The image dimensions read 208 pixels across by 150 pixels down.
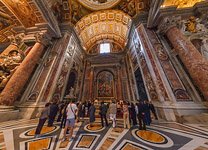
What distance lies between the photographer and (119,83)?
14336mm

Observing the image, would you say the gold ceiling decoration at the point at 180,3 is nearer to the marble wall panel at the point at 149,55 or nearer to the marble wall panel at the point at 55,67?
the marble wall panel at the point at 149,55

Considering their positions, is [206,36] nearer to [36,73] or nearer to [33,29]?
[36,73]

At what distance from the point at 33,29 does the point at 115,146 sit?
1085 cm

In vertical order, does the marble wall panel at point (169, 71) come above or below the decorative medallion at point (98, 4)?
below

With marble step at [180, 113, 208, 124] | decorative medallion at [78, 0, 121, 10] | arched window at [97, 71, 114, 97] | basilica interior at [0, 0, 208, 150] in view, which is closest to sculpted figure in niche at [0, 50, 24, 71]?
basilica interior at [0, 0, 208, 150]

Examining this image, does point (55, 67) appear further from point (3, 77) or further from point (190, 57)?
point (190, 57)

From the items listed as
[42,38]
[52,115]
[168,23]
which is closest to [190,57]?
[168,23]

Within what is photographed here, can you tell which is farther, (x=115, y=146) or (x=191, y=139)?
→ (x=191, y=139)

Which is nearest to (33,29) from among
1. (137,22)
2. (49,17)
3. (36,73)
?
(49,17)

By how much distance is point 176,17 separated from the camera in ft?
25.3

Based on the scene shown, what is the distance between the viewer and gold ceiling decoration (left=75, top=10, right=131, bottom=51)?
12984 mm

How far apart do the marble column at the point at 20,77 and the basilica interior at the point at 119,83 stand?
0.05m

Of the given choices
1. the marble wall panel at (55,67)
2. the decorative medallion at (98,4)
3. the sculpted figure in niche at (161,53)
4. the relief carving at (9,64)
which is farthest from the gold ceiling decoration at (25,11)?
the sculpted figure in niche at (161,53)

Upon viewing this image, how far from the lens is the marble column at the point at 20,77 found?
6.09m
